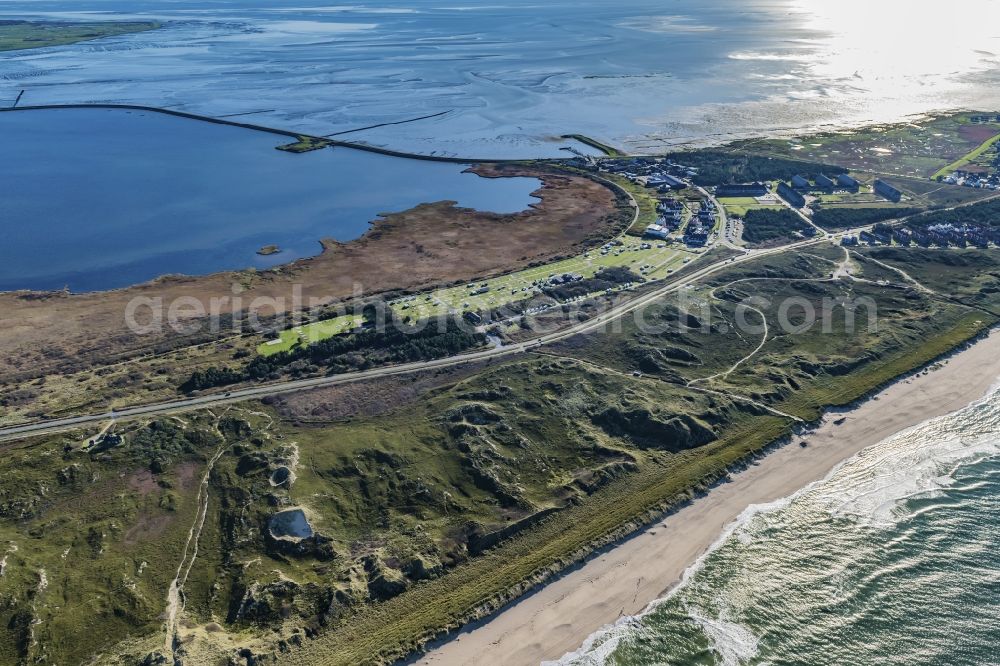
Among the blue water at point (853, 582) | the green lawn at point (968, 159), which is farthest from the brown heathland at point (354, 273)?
the green lawn at point (968, 159)

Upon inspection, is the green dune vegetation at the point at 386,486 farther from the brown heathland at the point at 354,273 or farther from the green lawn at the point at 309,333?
the brown heathland at the point at 354,273

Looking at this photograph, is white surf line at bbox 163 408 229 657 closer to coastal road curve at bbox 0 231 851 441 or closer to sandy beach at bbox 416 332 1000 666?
coastal road curve at bbox 0 231 851 441

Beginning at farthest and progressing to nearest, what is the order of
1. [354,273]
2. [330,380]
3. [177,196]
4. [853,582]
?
1. [177,196]
2. [354,273]
3. [330,380]
4. [853,582]

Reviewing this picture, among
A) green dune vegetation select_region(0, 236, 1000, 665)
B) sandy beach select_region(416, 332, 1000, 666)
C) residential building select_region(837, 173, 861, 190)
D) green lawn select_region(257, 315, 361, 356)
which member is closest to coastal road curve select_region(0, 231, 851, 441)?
green dune vegetation select_region(0, 236, 1000, 665)

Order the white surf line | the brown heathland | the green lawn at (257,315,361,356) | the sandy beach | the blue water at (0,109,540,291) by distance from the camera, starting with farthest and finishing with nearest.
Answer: the blue water at (0,109,540,291) → the brown heathland → the green lawn at (257,315,361,356) → the sandy beach → the white surf line

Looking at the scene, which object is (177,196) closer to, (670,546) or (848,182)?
(670,546)

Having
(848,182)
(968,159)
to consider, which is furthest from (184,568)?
(968,159)
